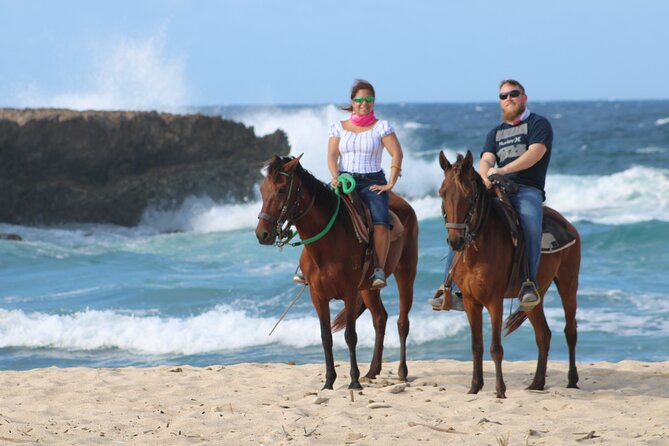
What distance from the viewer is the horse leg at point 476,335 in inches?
271

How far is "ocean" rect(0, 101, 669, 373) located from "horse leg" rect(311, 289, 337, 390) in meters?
2.88

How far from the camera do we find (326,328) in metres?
7.37

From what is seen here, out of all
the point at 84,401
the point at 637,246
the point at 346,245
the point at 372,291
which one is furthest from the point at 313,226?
the point at 637,246

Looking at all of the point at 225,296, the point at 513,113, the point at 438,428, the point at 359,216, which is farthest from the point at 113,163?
the point at 438,428

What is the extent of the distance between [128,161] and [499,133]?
20.0m

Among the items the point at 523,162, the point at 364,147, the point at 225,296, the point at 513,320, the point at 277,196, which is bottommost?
the point at 225,296

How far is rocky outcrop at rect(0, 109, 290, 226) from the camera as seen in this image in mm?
24031

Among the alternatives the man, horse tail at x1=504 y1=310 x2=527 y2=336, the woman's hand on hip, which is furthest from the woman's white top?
horse tail at x1=504 y1=310 x2=527 y2=336

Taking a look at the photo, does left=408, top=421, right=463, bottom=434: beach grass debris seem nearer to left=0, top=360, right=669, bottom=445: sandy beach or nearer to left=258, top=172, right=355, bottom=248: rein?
left=0, top=360, right=669, bottom=445: sandy beach

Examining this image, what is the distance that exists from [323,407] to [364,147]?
2.02 meters

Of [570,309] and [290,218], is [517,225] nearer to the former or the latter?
[570,309]

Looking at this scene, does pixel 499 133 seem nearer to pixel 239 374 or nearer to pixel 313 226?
pixel 313 226

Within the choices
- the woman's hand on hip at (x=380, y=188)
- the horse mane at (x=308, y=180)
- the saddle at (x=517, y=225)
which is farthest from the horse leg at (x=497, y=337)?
the horse mane at (x=308, y=180)

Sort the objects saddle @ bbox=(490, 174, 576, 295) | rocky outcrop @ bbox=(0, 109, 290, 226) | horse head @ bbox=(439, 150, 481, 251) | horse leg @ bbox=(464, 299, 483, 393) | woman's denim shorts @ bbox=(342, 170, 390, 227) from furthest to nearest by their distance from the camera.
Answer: rocky outcrop @ bbox=(0, 109, 290, 226) < woman's denim shorts @ bbox=(342, 170, 390, 227) < horse leg @ bbox=(464, 299, 483, 393) < saddle @ bbox=(490, 174, 576, 295) < horse head @ bbox=(439, 150, 481, 251)
